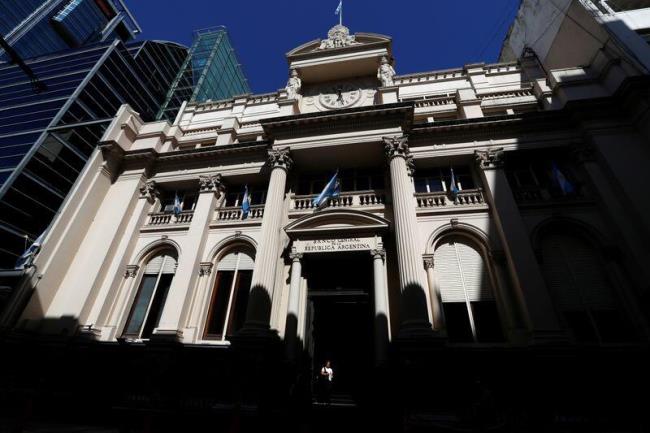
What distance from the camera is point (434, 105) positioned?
617 inches

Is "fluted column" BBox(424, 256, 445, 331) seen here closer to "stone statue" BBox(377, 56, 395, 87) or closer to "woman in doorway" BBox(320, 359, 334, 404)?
"woman in doorway" BBox(320, 359, 334, 404)

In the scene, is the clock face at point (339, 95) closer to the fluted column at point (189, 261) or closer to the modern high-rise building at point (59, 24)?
the fluted column at point (189, 261)

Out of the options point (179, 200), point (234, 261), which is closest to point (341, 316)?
point (234, 261)

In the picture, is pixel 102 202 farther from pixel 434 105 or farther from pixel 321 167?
pixel 434 105

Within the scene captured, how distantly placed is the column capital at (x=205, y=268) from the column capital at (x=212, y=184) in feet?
12.4

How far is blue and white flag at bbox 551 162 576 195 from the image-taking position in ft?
37.2

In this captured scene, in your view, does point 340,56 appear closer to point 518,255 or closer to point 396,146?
point 396,146

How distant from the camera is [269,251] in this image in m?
11.4

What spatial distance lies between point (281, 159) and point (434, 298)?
875cm

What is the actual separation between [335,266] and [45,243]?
40.7 feet

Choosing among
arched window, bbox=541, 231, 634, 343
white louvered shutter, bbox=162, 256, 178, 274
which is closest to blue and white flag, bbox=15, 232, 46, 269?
white louvered shutter, bbox=162, 256, 178, 274

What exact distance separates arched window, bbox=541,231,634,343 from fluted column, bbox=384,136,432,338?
15.7 feet

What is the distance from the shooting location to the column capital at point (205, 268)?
1295cm

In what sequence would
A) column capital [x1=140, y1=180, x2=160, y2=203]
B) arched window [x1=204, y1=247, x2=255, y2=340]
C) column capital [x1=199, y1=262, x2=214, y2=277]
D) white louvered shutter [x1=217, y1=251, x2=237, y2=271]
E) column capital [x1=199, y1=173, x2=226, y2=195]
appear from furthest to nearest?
column capital [x1=140, y1=180, x2=160, y2=203] < column capital [x1=199, y1=173, x2=226, y2=195] < white louvered shutter [x1=217, y1=251, x2=237, y2=271] < column capital [x1=199, y1=262, x2=214, y2=277] < arched window [x1=204, y1=247, x2=255, y2=340]
